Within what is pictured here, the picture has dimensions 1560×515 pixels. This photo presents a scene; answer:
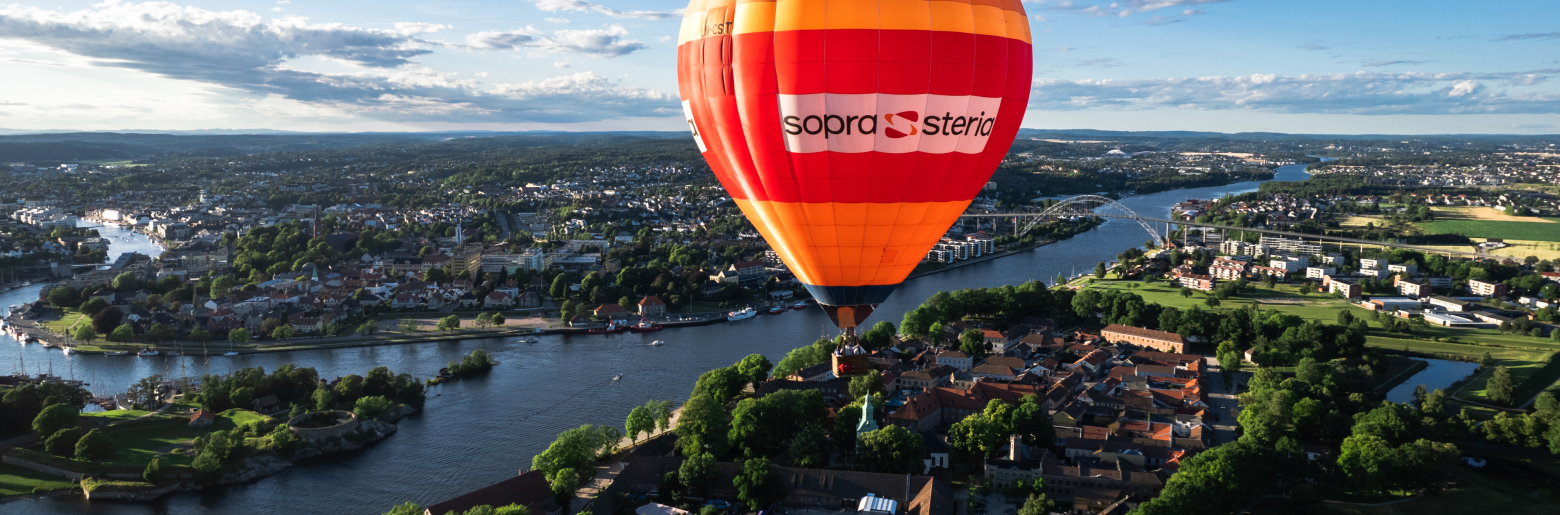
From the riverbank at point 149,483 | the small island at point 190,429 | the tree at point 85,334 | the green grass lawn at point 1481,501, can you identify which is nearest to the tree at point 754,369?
the small island at point 190,429

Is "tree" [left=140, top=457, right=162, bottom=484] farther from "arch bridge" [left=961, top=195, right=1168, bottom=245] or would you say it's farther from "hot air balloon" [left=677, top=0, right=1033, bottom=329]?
"arch bridge" [left=961, top=195, right=1168, bottom=245]

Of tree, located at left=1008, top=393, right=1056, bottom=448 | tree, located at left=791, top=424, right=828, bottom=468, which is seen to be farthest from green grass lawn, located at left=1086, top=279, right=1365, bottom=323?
tree, located at left=791, top=424, right=828, bottom=468

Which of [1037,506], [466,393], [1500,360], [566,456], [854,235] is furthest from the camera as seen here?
[1500,360]

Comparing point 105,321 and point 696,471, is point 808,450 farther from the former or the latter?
point 105,321

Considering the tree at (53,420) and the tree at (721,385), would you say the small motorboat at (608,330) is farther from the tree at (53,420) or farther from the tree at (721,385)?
the tree at (53,420)

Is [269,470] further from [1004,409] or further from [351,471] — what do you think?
[1004,409]

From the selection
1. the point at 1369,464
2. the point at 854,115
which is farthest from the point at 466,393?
the point at 1369,464

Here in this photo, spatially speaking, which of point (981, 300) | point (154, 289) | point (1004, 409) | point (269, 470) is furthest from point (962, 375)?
point (154, 289)
